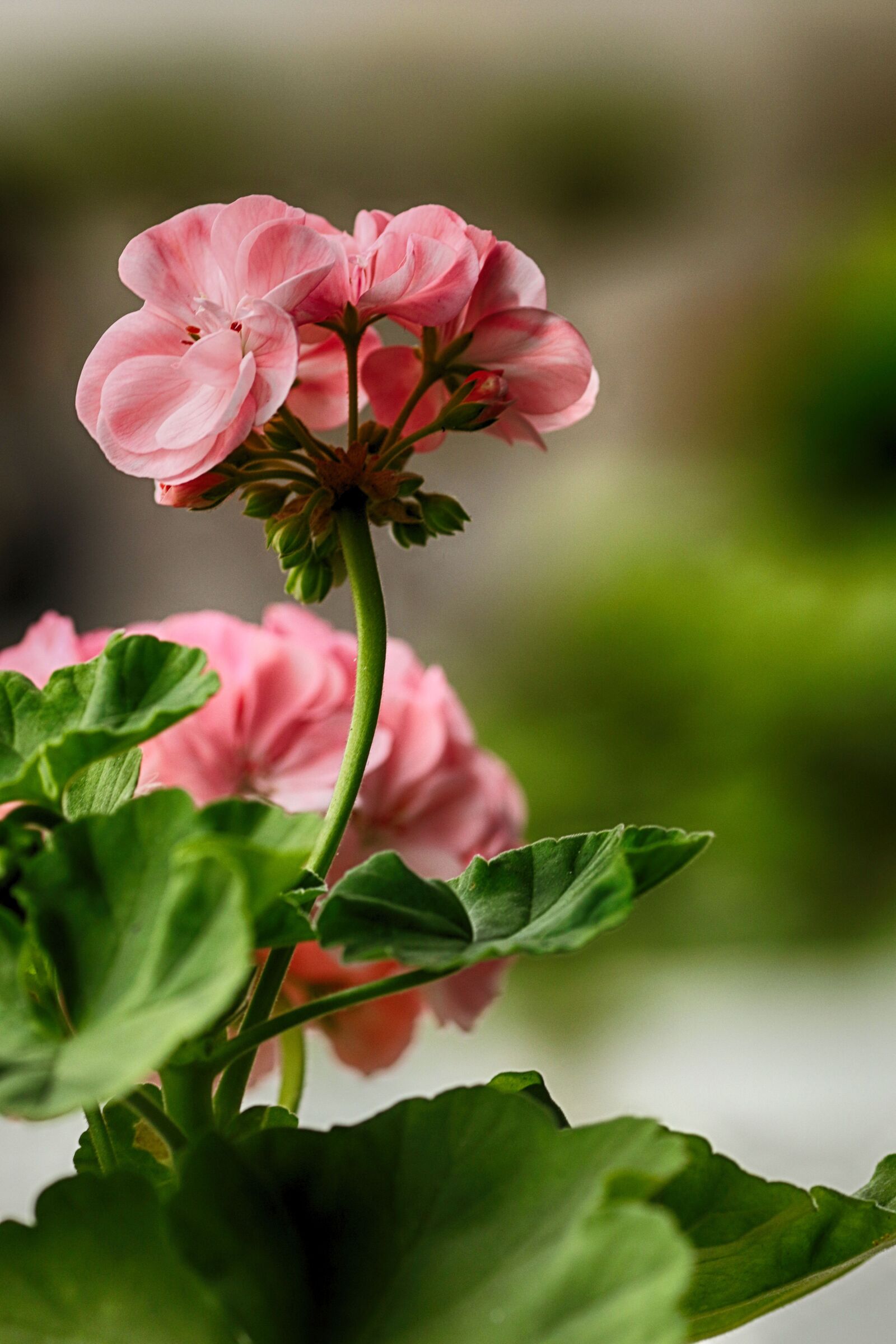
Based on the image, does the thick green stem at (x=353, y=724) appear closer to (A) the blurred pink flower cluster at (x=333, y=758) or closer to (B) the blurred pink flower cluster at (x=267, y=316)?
(B) the blurred pink flower cluster at (x=267, y=316)

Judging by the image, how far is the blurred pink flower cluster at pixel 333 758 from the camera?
0.40 m

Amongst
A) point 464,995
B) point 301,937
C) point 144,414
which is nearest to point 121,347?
point 144,414

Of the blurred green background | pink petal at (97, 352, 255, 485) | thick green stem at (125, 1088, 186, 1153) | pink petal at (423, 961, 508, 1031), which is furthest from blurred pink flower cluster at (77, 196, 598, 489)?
the blurred green background

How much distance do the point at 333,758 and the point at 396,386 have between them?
165 mm

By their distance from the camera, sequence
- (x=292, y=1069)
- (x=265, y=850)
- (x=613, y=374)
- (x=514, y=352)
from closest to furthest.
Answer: (x=265, y=850), (x=514, y=352), (x=292, y=1069), (x=613, y=374)

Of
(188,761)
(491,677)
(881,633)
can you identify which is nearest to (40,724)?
(188,761)

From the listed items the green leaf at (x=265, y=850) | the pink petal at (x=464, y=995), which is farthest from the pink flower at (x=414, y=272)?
the pink petal at (x=464, y=995)

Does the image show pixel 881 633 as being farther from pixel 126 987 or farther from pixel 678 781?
pixel 126 987

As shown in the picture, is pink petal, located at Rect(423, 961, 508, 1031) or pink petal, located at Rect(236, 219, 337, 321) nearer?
pink petal, located at Rect(236, 219, 337, 321)

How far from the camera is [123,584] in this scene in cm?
199

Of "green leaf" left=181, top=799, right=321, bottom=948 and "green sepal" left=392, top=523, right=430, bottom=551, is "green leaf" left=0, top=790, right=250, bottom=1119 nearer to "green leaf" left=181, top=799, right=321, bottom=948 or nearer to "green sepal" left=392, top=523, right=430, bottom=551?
"green leaf" left=181, top=799, right=321, bottom=948

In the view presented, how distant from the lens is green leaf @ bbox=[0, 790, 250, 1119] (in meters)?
0.14

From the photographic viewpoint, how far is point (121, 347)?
240 mm

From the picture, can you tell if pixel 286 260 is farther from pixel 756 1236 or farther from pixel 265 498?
pixel 756 1236
